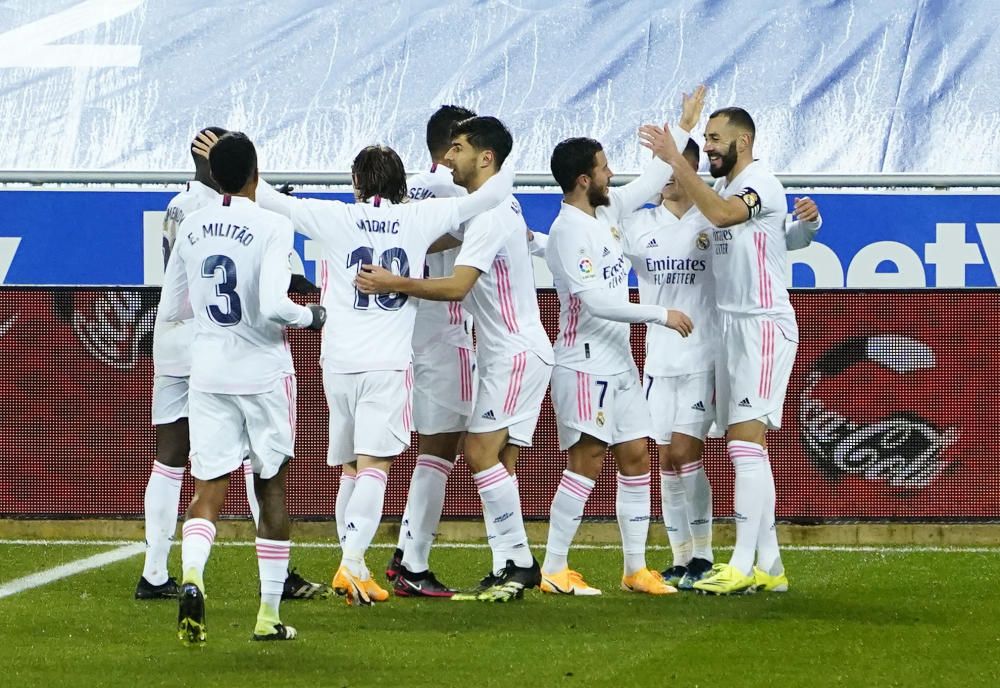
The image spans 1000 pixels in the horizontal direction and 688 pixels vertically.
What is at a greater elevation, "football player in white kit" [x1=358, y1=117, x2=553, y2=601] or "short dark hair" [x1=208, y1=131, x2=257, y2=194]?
"short dark hair" [x1=208, y1=131, x2=257, y2=194]

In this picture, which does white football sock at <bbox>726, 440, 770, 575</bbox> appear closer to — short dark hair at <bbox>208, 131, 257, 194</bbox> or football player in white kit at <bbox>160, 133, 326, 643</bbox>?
football player in white kit at <bbox>160, 133, 326, 643</bbox>

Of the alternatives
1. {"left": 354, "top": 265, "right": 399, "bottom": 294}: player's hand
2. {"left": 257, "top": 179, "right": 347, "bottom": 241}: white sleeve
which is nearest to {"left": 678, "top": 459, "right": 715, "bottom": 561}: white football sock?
{"left": 354, "top": 265, "right": 399, "bottom": 294}: player's hand

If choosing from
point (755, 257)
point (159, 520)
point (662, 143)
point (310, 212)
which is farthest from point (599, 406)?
point (159, 520)

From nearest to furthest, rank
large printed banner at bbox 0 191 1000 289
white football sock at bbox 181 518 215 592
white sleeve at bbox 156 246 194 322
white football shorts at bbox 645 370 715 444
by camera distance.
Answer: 1. white football sock at bbox 181 518 215 592
2. white sleeve at bbox 156 246 194 322
3. white football shorts at bbox 645 370 715 444
4. large printed banner at bbox 0 191 1000 289

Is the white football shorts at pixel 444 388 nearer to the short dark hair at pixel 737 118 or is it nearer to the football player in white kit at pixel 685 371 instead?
the football player in white kit at pixel 685 371

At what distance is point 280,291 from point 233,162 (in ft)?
1.65

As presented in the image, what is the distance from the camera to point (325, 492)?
369 inches

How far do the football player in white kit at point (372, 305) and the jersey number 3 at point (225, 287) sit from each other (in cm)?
94

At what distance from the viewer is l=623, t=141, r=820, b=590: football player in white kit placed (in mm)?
7578

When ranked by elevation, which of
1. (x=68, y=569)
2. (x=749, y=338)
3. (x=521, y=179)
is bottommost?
(x=68, y=569)

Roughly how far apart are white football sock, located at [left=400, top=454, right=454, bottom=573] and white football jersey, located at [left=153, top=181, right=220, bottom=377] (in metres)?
1.11

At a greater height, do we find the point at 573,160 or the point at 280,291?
the point at 573,160

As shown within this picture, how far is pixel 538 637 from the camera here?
241 inches

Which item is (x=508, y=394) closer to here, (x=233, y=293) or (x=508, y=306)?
(x=508, y=306)
